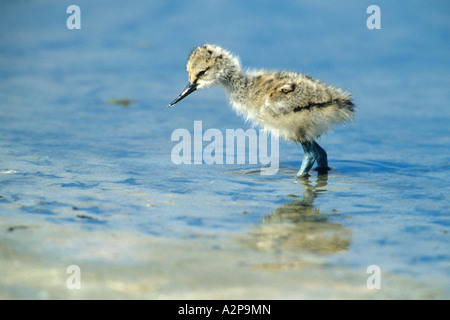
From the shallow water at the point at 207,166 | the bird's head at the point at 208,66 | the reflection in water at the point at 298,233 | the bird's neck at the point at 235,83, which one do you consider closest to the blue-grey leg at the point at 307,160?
the shallow water at the point at 207,166

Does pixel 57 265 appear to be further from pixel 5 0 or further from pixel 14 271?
pixel 5 0

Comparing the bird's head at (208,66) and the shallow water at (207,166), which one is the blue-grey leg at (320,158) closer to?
the shallow water at (207,166)

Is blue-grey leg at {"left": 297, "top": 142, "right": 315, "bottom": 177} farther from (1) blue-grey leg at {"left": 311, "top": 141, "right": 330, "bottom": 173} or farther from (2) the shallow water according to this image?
Answer: (2) the shallow water

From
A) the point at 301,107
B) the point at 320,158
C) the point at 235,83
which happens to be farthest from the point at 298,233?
the point at 235,83

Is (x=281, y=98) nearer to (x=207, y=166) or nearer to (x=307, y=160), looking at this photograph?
(x=307, y=160)

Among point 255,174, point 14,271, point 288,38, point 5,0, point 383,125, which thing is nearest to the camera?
point 14,271

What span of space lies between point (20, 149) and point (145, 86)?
111 inches

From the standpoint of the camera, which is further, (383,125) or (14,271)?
(383,125)

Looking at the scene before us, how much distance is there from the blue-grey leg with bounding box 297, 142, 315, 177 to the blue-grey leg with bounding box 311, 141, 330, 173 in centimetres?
4

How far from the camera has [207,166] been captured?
539cm

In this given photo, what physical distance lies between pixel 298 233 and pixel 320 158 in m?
1.73
